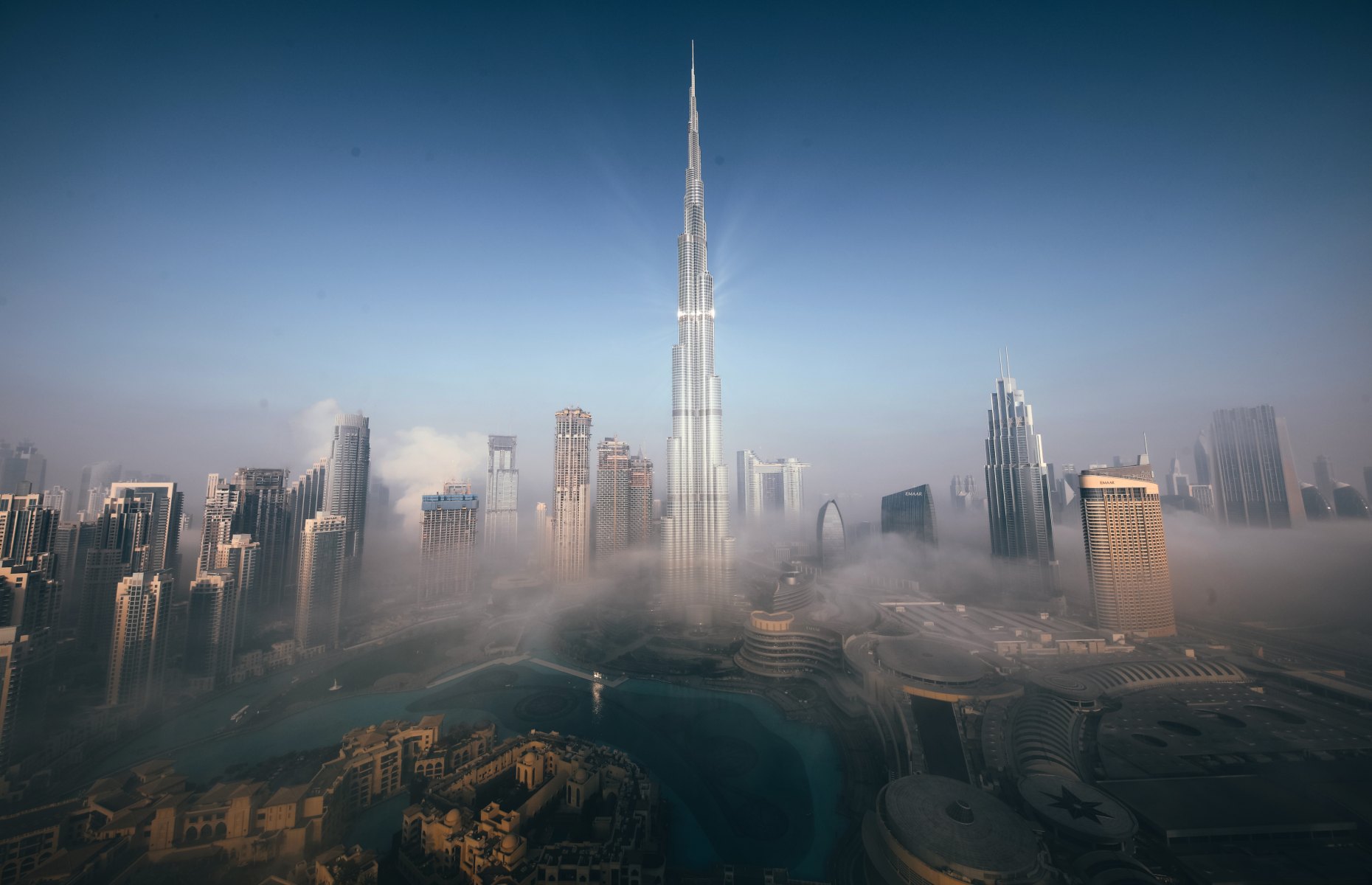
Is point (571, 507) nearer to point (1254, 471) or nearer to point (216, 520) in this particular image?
point (216, 520)

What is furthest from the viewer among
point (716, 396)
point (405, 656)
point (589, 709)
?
point (716, 396)

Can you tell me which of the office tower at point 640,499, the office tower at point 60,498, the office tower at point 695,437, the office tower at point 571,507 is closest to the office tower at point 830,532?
the office tower at point 640,499

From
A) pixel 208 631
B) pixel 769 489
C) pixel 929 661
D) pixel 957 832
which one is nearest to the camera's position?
pixel 957 832

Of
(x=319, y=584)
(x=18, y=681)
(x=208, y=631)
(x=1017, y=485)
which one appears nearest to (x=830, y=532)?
(x=1017, y=485)

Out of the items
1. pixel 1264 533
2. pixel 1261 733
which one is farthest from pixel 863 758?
pixel 1264 533

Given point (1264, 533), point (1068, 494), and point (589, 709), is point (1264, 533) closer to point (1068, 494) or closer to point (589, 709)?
point (1068, 494)

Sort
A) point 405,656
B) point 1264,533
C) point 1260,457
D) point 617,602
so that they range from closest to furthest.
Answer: point 405,656 < point 1264,533 < point 1260,457 < point 617,602

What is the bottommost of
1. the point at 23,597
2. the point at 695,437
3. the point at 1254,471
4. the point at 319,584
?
the point at 319,584
